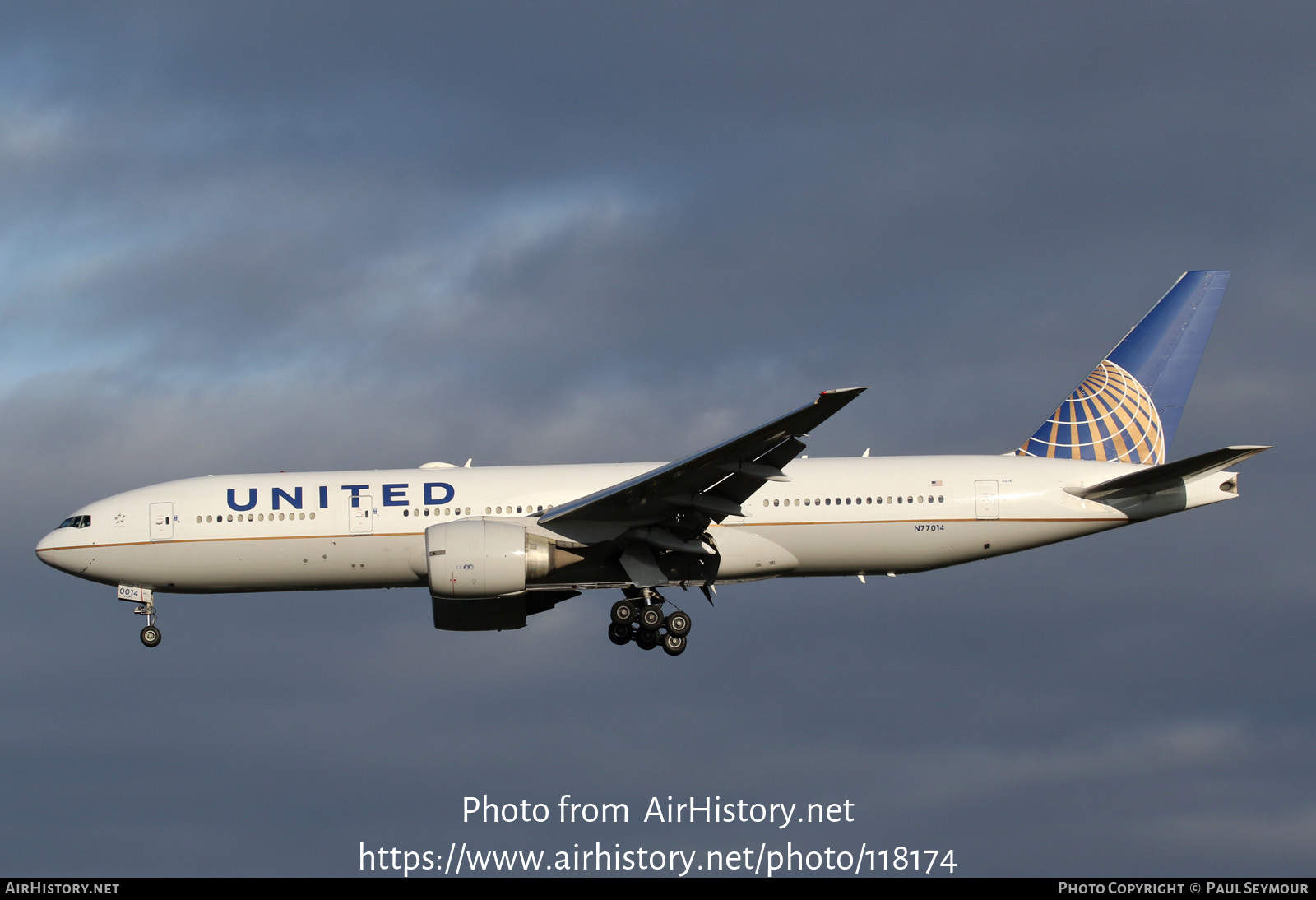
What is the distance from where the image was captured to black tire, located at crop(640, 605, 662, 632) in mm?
26375

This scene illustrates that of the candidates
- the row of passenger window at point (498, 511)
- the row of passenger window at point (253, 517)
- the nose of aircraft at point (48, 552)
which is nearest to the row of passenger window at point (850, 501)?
the row of passenger window at point (498, 511)

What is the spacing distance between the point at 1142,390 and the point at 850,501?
883cm

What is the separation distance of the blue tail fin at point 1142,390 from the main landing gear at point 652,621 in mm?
8568

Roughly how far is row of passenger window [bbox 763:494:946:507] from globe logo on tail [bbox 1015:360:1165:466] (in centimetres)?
366

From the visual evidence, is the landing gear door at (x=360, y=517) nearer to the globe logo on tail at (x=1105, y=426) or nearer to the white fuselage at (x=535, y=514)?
the white fuselage at (x=535, y=514)

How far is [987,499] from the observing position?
26.8m

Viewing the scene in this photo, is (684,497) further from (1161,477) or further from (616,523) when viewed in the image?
(1161,477)

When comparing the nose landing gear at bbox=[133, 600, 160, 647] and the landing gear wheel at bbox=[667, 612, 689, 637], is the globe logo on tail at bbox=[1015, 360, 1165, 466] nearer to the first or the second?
the landing gear wheel at bbox=[667, 612, 689, 637]

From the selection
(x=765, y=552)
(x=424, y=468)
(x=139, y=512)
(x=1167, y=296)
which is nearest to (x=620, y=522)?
(x=765, y=552)

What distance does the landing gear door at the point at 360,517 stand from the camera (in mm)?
26812

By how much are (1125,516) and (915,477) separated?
13.8ft

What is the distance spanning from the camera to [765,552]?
2644 centimetres

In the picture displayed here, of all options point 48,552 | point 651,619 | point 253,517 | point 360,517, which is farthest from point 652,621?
point 48,552

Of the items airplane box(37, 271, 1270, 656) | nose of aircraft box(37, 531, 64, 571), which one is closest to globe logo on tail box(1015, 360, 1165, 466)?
airplane box(37, 271, 1270, 656)
